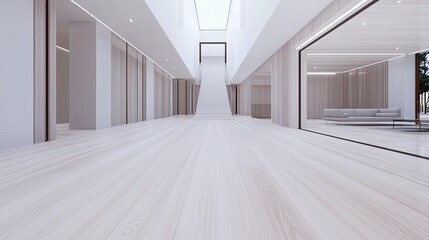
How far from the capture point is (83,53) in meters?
7.04

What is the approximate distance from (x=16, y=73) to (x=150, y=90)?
8.62 meters

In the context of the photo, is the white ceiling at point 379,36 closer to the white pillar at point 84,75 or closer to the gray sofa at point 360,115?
the gray sofa at point 360,115

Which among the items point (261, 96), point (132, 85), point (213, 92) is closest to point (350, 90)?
point (261, 96)

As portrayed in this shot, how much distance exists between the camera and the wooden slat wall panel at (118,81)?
27.9ft

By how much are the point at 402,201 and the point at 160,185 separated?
1.50 m

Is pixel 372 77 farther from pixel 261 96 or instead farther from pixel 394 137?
pixel 394 137

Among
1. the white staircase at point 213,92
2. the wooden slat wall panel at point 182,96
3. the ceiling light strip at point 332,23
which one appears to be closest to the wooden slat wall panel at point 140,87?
the white staircase at point 213,92

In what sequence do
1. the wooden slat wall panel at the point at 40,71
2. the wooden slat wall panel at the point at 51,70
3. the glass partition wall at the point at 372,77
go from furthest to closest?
1. the glass partition wall at the point at 372,77
2. the wooden slat wall panel at the point at 51,70
3. the wooden slat wall panel at the point at 40,71

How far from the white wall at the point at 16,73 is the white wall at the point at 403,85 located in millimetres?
12787

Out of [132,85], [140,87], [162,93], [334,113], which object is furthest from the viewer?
[162,93]

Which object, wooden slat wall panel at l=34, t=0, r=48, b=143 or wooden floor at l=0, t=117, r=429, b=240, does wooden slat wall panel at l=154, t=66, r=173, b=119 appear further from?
wooden floor at l=0, t=117, r=429, b=240

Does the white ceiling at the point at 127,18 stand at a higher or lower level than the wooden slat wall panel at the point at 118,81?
higher

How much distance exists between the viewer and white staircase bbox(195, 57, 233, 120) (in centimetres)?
1348

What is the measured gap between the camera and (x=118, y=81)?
875 cm
